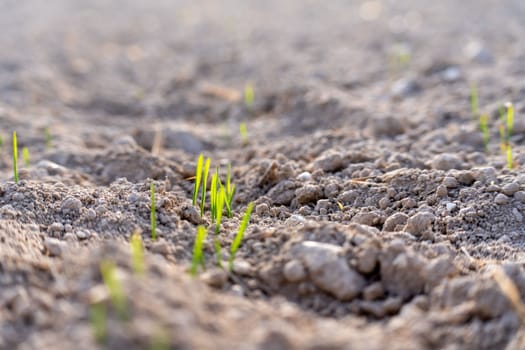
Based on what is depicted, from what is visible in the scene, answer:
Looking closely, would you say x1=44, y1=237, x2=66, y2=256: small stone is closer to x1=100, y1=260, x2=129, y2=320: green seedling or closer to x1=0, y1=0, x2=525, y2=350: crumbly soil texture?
x1=0, y1=0, x2=525, y2=350: crumbly soil texture

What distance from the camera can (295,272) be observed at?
1.43 m

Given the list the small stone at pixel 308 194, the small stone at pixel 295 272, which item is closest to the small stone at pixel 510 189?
the small stone at pixel 308 194

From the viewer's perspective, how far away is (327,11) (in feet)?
19.9

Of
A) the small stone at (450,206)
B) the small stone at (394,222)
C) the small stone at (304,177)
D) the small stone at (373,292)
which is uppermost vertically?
the small stone at (304,177)

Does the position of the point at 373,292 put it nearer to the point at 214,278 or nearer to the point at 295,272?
the point at 295,272

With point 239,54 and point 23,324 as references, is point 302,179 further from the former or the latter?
point 239,54

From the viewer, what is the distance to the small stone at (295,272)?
1.43 m

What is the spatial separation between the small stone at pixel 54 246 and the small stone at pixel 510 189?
4.71 feet

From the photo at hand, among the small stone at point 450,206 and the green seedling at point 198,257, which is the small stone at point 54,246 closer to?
the green seedling at point 198,257

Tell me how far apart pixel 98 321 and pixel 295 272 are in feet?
1.71

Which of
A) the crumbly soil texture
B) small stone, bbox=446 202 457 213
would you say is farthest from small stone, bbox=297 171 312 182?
small stone, bbox=446 202 457 213

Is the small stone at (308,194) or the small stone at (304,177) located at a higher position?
the small stone at (304,177)

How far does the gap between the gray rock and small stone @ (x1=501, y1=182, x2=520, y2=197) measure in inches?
31.7

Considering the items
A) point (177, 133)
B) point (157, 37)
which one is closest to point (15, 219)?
point (177, 133)
